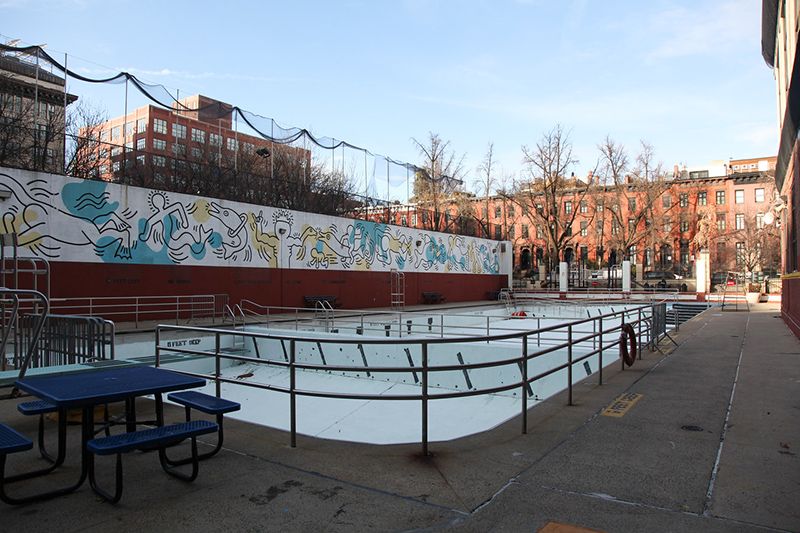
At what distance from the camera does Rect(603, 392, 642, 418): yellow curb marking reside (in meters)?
6.92

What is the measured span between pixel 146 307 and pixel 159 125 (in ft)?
45.4

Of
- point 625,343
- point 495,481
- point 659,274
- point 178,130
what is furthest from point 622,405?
point 659,274

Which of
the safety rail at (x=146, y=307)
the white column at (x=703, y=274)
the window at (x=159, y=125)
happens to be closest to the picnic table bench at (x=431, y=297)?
the safety rail at (x=146, y=307)

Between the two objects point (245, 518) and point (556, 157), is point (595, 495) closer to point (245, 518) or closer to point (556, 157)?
point (245, 518)

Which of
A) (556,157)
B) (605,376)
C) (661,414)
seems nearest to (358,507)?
(661,414)

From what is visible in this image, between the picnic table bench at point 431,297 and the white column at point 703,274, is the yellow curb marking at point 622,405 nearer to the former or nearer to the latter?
the picnic table bench at point 431,297

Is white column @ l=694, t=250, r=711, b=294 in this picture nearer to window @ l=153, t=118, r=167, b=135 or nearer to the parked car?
the parked car

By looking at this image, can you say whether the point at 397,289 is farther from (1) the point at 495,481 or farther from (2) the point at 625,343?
(1) the point at 495,481

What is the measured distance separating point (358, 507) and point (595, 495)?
1844 millimetres

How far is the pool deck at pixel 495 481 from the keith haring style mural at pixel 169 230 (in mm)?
13718

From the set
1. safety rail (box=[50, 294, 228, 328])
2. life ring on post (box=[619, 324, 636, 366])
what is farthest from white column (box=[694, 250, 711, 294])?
safety rail (box=[50, 294, 228, 328])

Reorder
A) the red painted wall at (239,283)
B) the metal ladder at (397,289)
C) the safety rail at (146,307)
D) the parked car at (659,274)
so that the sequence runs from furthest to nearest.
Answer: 1. the parked car at (659,274)
2. the metal ladder at (397,289)
3. the red painted wall at (239,283)
4. the safety rail at (146,307)

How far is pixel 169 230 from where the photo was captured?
71.1 ft

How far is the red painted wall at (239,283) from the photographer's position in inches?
752
